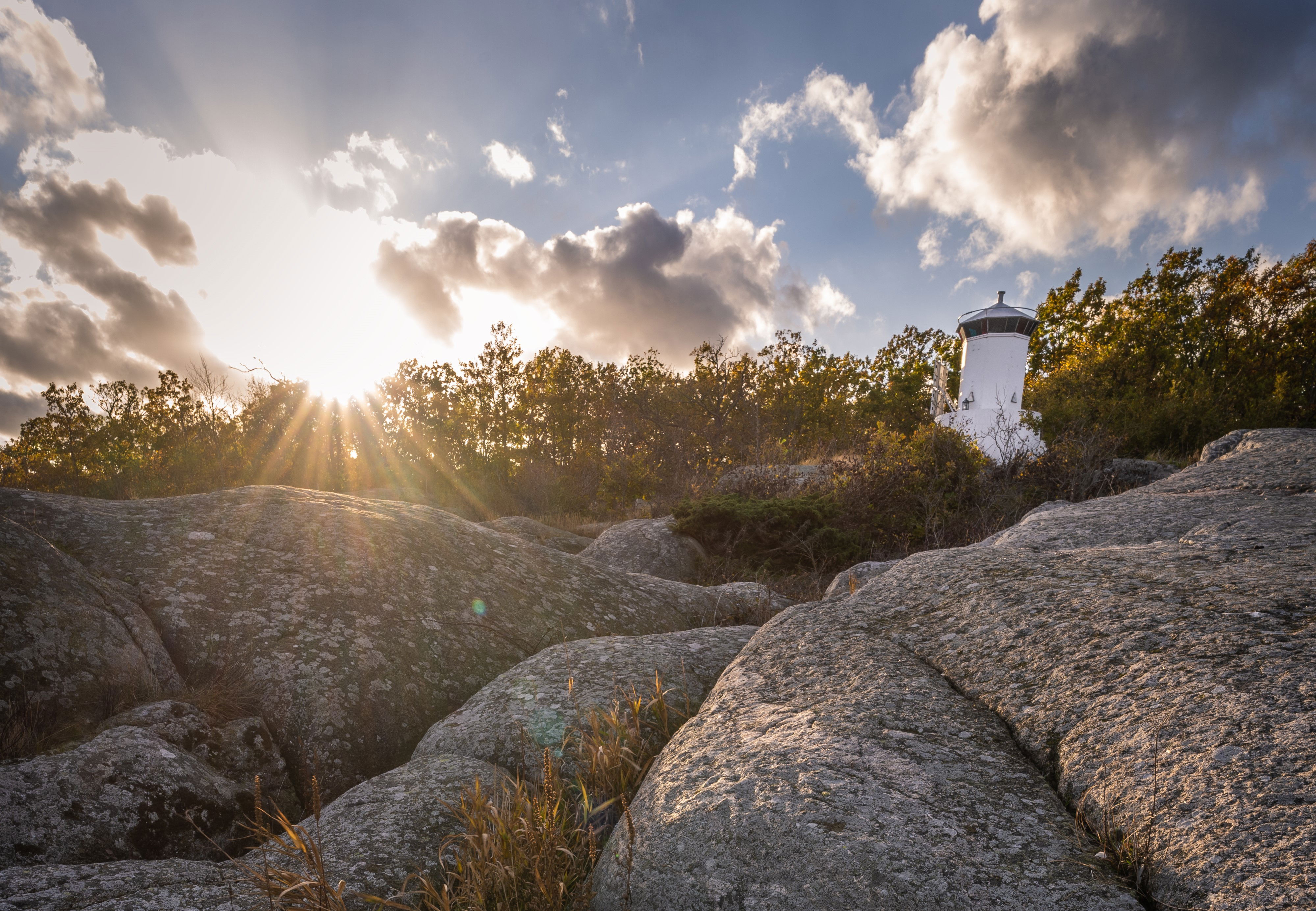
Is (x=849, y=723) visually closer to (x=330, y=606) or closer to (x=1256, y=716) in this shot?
(x=1256, y=716)

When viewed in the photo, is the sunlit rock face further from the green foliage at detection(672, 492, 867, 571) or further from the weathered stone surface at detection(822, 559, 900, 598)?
the green foliage at detection(672, 492, 867, 571)

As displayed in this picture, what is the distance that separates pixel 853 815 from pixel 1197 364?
27.7m

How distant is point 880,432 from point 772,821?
1114 cm

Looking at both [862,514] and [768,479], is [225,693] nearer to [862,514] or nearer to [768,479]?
[862,514]

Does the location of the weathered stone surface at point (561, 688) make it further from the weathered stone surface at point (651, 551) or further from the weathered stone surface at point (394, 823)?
the weathered stone surface at point (651, 551)

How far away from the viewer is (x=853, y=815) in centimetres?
157

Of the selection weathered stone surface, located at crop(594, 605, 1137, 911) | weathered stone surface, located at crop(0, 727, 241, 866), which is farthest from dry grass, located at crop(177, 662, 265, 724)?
weathered stone surface, located at crop(594, 605, 1137, 911)

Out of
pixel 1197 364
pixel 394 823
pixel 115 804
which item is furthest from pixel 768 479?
pixel 1197 364

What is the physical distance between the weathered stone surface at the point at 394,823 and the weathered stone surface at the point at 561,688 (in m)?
0.21

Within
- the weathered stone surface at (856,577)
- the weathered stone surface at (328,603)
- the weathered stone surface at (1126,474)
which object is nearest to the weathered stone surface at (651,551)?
the weathered stone surface at (856,577)

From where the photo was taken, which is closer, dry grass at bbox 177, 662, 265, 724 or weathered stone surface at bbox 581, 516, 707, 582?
dry grass at bbox 177, 662, 265, 724

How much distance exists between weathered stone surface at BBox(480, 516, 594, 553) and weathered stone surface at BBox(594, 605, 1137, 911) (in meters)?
6.94

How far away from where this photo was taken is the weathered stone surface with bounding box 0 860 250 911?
4.90 ft

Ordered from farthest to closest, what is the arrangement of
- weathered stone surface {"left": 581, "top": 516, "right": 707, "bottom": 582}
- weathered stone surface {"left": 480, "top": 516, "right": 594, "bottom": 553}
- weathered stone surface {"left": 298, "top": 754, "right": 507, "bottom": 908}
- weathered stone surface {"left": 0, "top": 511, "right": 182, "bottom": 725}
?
1. weathered stone surface {"left": 480, "top": 516, "right": 594, "bottom": 553}
2. weathered stone surface {"left": 581, "top": 516, "right": 707, "bottom": 582}
3. weathered stone surface {"left": 0, "top": 511, "right": 182, "bottom": 725}
4. weathered stone surface {"left": 298, "top": 754, "right": 507, "bottom": 908}
